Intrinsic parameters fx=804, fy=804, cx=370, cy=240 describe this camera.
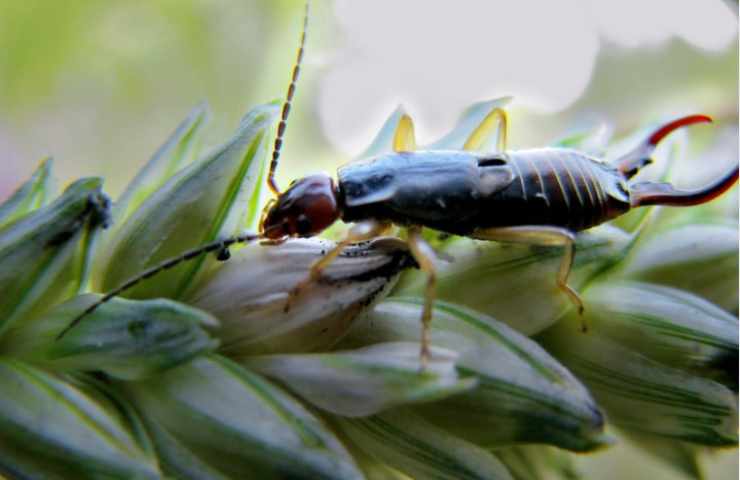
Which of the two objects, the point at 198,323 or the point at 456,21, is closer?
the point at 198,323

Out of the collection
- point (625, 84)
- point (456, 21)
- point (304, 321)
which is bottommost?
point (625, 84)

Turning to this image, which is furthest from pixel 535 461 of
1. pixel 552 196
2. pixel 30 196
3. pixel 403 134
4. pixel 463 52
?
pixel 463 52

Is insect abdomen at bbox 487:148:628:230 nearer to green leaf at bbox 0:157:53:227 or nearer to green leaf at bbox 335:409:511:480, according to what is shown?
green leaf at bbox 335:409:511:480

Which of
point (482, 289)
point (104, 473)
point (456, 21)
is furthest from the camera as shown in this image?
point (456, 21)

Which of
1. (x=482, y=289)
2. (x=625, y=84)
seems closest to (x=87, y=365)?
(x=482, y=289)

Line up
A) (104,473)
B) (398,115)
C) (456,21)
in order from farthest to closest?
(456,21) → (398,115) → (104,473)

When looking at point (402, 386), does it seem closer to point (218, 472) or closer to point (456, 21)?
point (218, 472)
